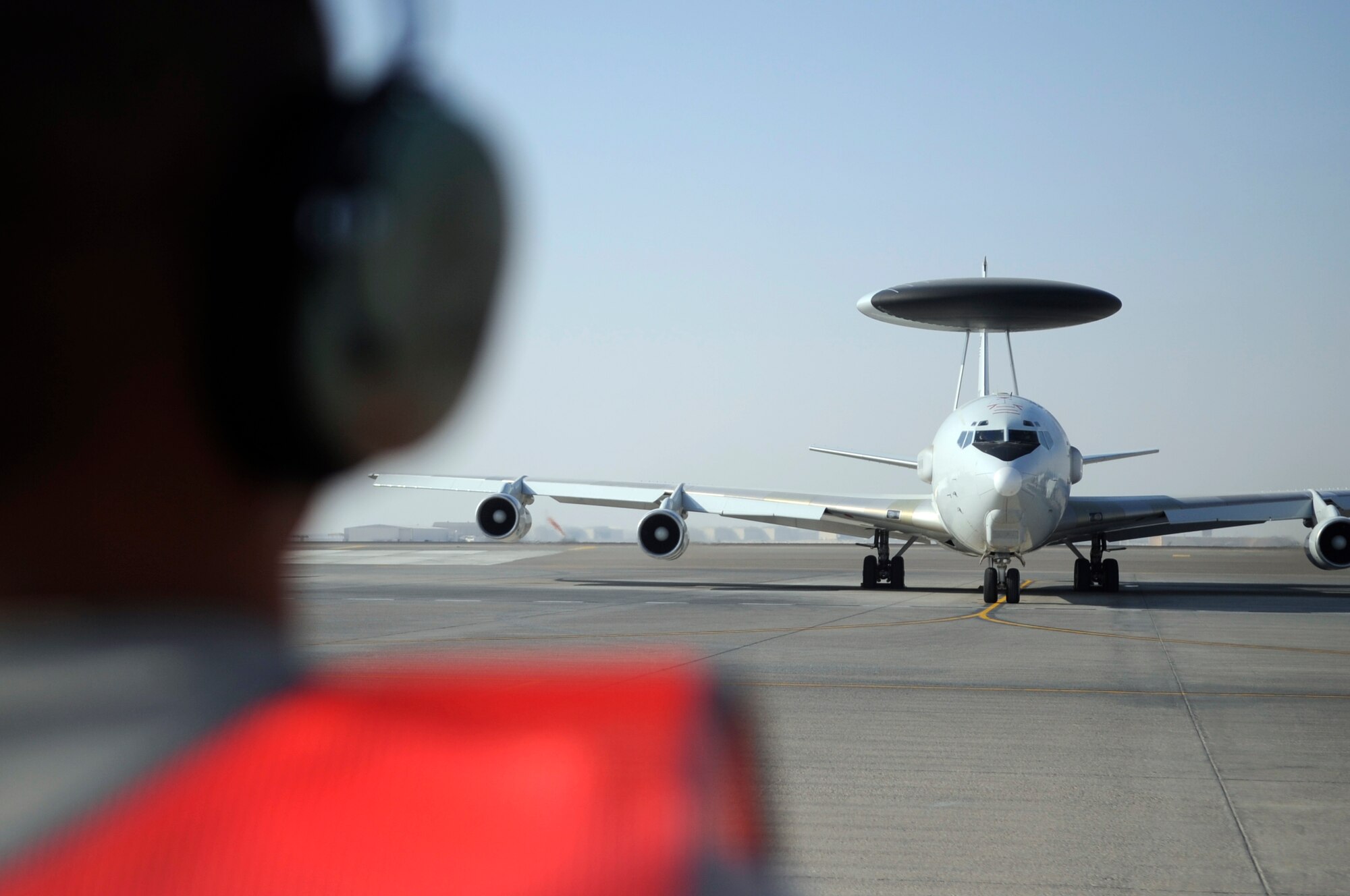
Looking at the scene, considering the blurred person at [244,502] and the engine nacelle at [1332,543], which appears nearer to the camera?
the blurred person at [244,502]

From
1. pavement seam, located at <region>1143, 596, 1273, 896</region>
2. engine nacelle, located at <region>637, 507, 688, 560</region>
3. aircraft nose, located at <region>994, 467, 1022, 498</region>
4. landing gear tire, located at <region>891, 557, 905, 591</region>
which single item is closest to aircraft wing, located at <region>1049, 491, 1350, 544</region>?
landing gear tire, located at <region>891, 557, 905, 591</region>

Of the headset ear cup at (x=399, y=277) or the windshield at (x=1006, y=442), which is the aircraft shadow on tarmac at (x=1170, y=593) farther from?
the headset ear cup at (x=399, y=277)

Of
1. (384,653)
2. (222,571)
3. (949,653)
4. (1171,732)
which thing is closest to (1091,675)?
(949,653)

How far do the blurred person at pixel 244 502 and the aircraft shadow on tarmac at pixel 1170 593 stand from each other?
24335 mm

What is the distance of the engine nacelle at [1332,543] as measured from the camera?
90.4 feet

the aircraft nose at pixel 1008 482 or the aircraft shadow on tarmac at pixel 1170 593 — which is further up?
the aircraft nose at pixel 1008 482

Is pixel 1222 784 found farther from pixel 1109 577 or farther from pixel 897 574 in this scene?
pixel 897 574

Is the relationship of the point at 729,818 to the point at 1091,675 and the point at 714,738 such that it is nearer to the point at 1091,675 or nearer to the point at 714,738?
the point at 714,738

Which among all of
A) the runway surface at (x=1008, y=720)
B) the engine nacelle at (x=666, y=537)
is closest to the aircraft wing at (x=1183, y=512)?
the runway surface at (x=1008, y=720)

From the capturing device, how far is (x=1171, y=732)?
8727mm

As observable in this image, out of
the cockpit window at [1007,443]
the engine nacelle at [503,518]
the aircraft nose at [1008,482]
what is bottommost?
the engine nacelle at [503,518]

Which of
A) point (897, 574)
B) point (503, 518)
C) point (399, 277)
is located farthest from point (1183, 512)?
point (399, 277)

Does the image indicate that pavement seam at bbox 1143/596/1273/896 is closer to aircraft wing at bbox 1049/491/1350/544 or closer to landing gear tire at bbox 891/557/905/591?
aircraft wing at bbox 1049/491/1350/544

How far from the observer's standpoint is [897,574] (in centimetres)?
3172
